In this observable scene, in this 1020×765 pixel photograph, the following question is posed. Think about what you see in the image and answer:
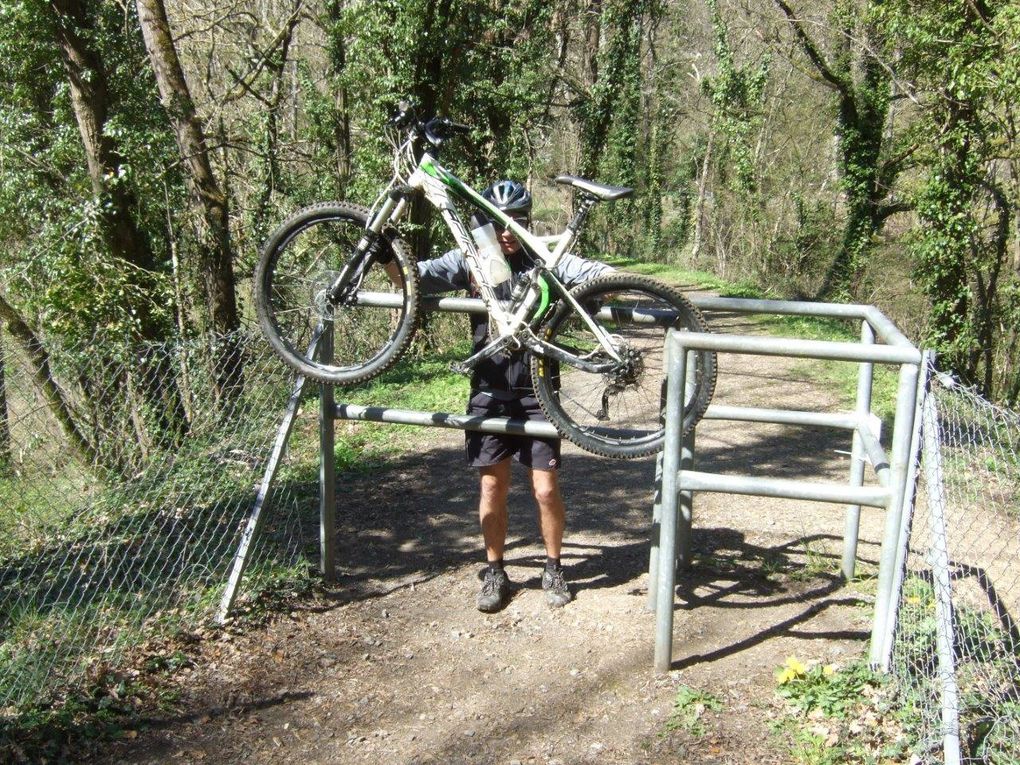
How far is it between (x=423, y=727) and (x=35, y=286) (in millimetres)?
8165

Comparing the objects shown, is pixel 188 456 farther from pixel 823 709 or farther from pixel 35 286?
pixel 35 286

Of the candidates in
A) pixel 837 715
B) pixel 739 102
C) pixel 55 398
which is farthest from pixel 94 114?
pixel 739 102

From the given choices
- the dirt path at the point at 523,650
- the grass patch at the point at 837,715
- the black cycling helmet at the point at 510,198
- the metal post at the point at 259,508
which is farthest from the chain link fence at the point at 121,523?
the grass patch at the point at 837,715

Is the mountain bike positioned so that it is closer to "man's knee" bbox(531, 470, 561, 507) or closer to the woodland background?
"man's knee" bbox(531, 470, 561, 507)

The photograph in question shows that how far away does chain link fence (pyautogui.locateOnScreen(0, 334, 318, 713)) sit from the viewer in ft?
13.0

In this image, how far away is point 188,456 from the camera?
5.29 m

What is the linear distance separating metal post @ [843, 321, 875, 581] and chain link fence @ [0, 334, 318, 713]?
2.90 meters

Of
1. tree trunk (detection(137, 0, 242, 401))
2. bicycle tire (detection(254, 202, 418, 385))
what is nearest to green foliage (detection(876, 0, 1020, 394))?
tree trunk (detection(137, 0, 242, 401))

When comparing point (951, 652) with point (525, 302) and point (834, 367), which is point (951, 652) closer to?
point (525, 302)

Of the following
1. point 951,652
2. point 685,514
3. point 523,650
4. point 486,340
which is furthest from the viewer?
point 685,514

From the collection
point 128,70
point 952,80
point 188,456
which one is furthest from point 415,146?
point 952,80

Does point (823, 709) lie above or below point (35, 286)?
below

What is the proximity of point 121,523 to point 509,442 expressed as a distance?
8.64ft

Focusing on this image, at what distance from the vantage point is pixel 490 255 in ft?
13.0
